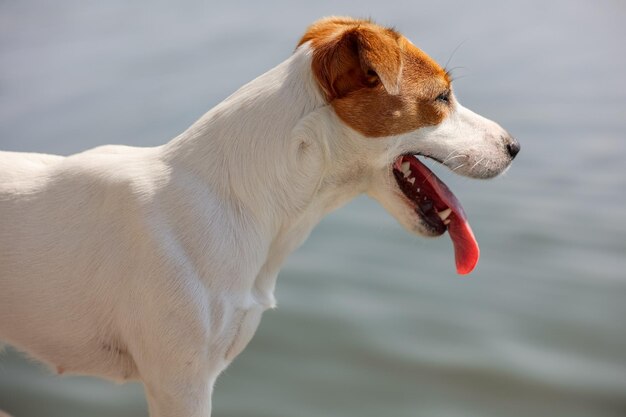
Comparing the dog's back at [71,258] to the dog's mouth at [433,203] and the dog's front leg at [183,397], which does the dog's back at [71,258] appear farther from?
the dog's mouth at [433,203]

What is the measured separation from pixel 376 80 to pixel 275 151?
0.82 feet

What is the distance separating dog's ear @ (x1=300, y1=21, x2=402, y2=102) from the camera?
1562 mm

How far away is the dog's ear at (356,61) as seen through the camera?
1.56 metres

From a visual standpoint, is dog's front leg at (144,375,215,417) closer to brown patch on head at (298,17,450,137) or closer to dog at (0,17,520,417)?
dog at (0,17,520,417)

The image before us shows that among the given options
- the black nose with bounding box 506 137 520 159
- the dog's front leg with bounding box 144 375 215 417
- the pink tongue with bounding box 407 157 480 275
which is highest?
the black nose with bounding box 506 137 520 159

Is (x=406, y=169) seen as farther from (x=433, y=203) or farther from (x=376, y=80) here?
(x=376, y=80)

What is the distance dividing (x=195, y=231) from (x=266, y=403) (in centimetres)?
107

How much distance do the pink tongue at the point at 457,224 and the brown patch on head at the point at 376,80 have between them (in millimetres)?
124

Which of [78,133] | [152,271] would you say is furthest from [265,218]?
[78,133]

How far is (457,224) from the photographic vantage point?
1.84 meters

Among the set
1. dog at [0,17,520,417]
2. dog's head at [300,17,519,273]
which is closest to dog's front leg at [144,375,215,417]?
dog at [0,17,520,417]

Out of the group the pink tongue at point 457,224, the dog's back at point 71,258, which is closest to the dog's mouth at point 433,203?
the pink tongue at point 457,224

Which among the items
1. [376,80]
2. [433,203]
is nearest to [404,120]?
[376,80]

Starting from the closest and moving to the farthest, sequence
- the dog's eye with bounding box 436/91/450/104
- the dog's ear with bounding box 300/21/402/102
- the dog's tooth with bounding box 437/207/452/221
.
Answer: the dog's ear with bounding box 300/21/402/102 → the dog's eye with bounding box 436/91/450/104 → the dog's tooth with bounding box 437/207/452/221
